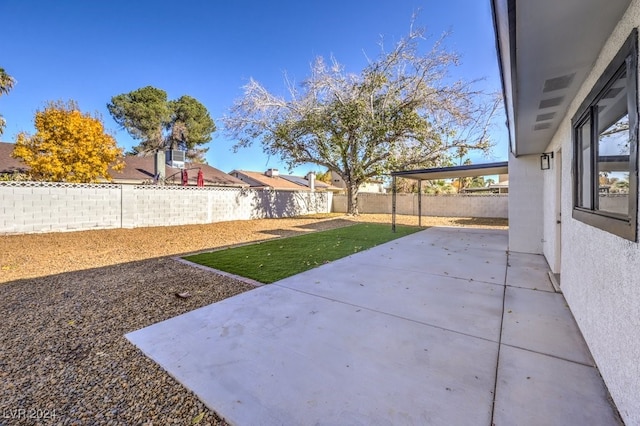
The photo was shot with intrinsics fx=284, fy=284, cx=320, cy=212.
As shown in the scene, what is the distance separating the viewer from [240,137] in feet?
50.4

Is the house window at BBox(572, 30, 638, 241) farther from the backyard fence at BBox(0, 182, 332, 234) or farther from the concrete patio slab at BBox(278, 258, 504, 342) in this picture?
the backyard fence at BBox(0, 182, 332, 234)

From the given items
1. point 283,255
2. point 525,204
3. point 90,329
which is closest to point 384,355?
point 90,329

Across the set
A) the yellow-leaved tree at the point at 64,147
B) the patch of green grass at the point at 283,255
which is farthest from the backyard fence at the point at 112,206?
the patch of green grass at the point at 283,255

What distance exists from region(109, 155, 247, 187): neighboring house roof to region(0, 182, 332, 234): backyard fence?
544cm

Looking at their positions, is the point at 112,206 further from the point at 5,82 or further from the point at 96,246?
the point at 5,82

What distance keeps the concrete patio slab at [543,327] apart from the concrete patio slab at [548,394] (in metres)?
0.19

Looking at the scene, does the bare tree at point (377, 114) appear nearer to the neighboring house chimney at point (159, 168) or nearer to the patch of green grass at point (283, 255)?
the neighboring house chimney at point (159, 168)

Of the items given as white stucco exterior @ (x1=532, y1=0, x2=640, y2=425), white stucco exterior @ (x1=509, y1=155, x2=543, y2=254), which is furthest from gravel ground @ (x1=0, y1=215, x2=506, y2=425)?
white stucco exterior @ (x1=509, y1=155, x2=543, y2=254)

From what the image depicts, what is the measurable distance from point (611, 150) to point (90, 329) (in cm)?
511

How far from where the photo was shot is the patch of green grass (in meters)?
Answer: 5.29

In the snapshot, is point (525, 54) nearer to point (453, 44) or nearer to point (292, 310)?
point (292, 310)

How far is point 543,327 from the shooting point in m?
3.04

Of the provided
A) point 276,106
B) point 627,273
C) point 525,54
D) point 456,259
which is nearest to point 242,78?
point 276,106

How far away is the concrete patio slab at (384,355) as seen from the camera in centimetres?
188
